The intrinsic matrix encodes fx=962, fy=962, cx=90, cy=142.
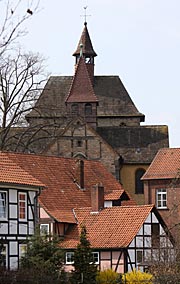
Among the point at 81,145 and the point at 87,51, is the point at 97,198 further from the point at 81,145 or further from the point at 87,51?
the point at 87,51

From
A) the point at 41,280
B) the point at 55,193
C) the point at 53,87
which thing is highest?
the point at 53,87

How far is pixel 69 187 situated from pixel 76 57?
37748 mm

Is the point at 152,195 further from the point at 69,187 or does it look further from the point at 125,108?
the point at 125,108

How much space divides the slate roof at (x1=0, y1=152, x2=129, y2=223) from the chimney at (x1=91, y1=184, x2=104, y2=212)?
1.23 m

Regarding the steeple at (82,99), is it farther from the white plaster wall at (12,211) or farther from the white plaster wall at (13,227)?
the white plaster wall at (12,211)

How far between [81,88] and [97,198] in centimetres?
3441

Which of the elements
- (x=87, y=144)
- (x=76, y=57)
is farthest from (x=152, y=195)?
(x=76, y=57)

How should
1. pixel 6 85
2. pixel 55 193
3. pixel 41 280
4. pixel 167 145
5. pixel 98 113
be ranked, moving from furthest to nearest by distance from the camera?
1. pixel 98 113
2. pixel 167 145
3. pixel 6 85
4. pixel 55 193
5. pixel 41 280

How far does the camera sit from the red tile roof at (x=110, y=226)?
46.1 m

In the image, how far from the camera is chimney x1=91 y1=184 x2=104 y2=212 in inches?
1940

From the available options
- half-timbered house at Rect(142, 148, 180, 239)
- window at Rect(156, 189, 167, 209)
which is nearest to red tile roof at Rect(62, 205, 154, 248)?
half-timbered house at Rect(142, 148, 180, 239)

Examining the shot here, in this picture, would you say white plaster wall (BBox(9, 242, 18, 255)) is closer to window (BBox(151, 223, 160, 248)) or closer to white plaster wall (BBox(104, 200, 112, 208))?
window (BBox(151, 223, 160, 248))

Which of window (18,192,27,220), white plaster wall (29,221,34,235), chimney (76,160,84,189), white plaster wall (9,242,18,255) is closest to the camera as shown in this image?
white plaster wall (9,242,18,255)

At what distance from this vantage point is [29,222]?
1668 inches
